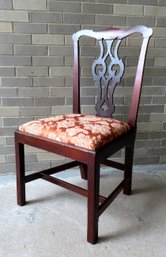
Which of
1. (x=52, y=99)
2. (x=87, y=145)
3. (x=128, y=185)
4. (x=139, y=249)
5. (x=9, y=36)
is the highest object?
(x=9, y=36)

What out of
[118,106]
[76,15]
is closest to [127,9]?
[76,15]

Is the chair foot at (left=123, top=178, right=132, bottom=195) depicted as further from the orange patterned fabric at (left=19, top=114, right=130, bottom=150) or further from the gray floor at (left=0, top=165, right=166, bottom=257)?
the orange patterned fabric at (left=19, top=114, right=130, bottom=150)

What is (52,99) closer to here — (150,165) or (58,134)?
(58,134)

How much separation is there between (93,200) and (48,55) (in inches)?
37.7

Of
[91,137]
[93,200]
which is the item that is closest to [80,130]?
[91,137]

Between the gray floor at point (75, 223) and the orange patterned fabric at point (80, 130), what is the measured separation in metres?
0.45

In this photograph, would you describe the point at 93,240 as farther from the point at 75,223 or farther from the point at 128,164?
the point at 128,164

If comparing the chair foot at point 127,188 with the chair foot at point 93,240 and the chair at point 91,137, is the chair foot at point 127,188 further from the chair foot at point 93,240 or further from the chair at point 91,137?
the chair foot at point 93,240

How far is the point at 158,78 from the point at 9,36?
1005 millimetres

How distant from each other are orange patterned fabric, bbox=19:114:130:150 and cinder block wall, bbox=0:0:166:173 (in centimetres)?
42

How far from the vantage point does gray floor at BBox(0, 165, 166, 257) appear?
A: 3.61ft

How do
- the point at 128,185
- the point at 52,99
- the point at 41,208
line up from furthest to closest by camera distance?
the point at 52,99 < the point at 128,185 < the point at 41,208

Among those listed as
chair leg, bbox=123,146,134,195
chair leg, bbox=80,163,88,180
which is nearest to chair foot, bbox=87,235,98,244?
chair leg, bbox=123,146,134,195

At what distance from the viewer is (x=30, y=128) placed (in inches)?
48.6
